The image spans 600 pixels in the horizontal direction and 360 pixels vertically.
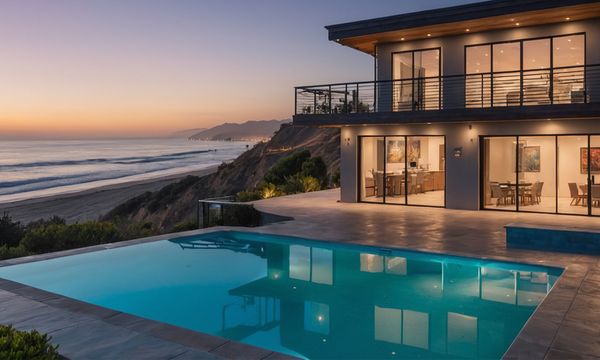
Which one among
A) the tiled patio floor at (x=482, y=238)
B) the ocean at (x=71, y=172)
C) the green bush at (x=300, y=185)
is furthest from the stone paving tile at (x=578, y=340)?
the ocean at (x=71, y=172)

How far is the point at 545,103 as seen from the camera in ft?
51.5

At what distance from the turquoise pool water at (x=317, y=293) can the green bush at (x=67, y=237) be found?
165 centimetres

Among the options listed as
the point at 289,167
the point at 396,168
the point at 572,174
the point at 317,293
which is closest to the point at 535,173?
the point at 572,174

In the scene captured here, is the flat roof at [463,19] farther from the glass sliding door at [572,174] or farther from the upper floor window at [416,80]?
the glass sliding door at [572,174]

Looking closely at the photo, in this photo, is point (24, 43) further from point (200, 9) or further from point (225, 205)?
point (225, 205)

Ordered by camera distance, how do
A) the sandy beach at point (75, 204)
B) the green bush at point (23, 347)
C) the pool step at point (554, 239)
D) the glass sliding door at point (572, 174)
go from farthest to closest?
the sandy beach at point (75, 204) → the glass sliding door at point (572, 174) → the pool step at point (554, 239) → the green bush at point (23, 347)

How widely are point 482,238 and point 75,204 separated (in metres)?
37.8

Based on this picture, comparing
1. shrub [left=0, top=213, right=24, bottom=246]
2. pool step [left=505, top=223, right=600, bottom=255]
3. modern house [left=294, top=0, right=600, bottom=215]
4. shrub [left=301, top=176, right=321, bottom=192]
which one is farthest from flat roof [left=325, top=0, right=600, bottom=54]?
shrub [left=0, top=213, right=24, bottom=246]

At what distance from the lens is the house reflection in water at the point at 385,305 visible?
6061mm

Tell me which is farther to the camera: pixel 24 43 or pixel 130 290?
pixel 24 43

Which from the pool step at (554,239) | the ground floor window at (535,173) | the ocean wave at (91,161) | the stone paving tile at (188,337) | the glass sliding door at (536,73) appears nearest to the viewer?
the stone paving tile at (188,337)

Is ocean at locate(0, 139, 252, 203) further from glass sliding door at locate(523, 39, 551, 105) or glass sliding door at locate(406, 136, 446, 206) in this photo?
glass sliding door at locate(523, 39, 551, 105)

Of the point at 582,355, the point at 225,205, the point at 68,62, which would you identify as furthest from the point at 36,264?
the point at 68,62

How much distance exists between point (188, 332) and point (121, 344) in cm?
79
